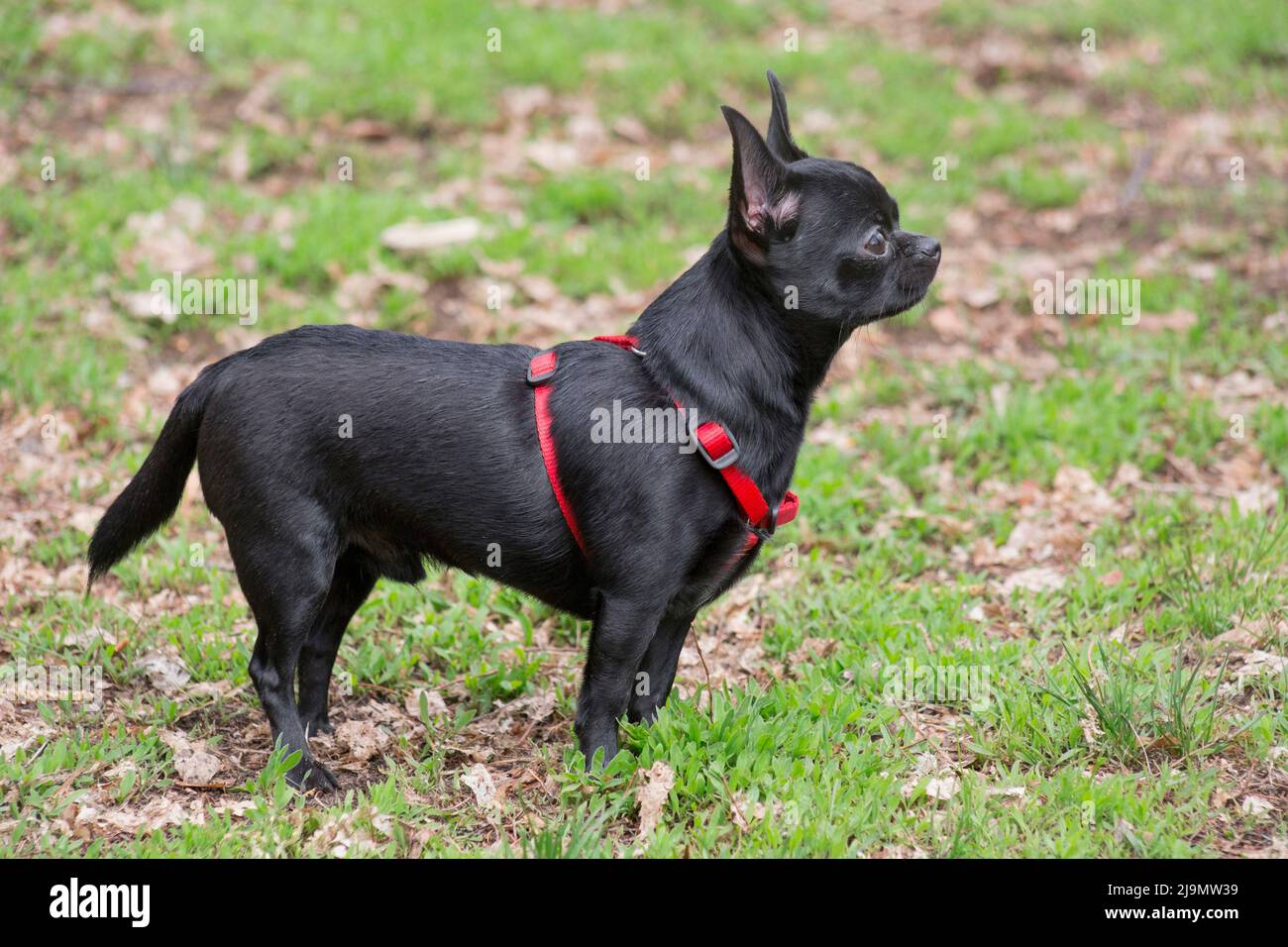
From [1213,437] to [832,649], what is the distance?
2.52m

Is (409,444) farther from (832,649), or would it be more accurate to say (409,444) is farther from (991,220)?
(991,220)

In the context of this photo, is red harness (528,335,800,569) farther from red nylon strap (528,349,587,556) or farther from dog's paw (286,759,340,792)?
dog's paw (286,759,340,792)

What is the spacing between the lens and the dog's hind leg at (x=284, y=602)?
11.9 ft

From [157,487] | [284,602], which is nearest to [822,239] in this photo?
[284,602]

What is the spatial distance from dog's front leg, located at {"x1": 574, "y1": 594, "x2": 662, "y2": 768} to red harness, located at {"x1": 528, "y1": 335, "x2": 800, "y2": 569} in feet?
0.75

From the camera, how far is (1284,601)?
4.51 m

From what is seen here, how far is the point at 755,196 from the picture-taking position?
355 cm

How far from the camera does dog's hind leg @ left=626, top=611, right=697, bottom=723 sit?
156 inches

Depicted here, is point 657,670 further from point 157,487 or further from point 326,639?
point 157,487

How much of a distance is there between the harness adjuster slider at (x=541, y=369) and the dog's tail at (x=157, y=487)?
982 mm

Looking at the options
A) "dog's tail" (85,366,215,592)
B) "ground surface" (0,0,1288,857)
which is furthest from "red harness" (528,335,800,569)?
"dog's tail" (85,366,215,592)
